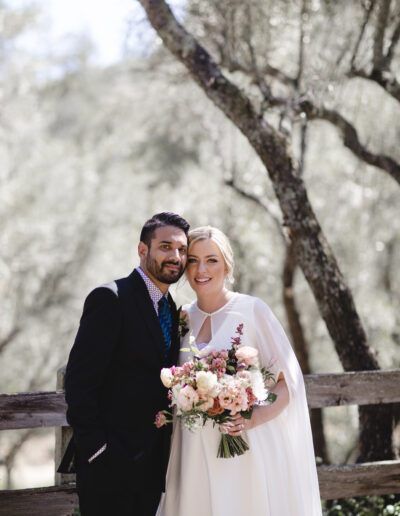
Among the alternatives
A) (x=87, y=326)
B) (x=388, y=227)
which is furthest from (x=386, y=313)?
(x=87, y=326)

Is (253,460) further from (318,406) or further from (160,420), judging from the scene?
(318,406)

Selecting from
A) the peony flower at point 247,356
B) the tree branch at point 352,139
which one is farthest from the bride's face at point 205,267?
the tree branch at point 352,139

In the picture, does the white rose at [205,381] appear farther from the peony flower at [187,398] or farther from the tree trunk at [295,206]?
the tree trunk at [295,206]

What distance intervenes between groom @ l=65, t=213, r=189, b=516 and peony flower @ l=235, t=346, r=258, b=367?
1.32 feet

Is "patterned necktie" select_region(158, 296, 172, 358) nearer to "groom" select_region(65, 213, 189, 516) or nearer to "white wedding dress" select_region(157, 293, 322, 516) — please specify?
"groom" select_region(65, 213, 189, 516)

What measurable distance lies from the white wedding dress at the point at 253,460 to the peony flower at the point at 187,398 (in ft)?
1.31

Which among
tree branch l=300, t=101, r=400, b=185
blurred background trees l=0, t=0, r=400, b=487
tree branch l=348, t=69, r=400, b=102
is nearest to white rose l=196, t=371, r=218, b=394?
blurred background trees l=0, t=0, r=400, b=487

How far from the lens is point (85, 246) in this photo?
41.7 ft

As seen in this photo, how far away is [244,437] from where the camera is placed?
3.01 metres

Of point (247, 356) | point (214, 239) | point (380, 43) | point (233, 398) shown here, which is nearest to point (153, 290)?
point (214, 239)

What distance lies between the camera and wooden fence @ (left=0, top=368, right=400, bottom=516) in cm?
339

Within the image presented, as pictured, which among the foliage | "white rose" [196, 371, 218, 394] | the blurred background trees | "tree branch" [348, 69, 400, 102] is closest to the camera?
"white rose" [196, 371, 218, 394]

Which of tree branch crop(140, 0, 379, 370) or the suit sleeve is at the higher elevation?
tree branch crop(140, 0, 379, 370)

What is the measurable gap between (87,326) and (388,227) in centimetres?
771
